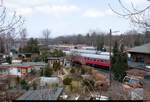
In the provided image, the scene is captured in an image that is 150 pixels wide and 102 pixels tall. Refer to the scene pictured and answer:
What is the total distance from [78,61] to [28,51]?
25.2 ft

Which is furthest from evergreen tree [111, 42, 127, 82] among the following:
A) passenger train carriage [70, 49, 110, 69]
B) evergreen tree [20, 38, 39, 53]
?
evergreen tree [20, 38, 39, 53]

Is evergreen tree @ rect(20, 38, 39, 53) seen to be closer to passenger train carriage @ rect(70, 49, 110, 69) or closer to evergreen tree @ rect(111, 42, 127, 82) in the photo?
passenger train carriage @ rect(70, 49, 110, 69)

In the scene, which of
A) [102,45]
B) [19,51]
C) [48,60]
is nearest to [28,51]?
[19,51]

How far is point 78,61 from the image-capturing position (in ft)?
113

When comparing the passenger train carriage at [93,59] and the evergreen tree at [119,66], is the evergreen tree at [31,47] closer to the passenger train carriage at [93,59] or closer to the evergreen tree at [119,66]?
the passenger train carriage at [93,59]

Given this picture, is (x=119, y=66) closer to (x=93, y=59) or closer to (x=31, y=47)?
(x=93, y=59)

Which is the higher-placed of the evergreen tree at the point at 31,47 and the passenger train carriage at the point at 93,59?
the evergreen tree at the point at 31,47

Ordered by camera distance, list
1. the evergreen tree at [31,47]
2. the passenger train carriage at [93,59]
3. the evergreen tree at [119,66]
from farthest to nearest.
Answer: the evergreen tree at [31,47]
the passenger train carriage at [93,59]
the evergreen tree at [119,66]

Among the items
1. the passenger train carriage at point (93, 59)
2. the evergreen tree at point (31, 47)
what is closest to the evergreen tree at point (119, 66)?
the passenger train carriage at point (93, 59)

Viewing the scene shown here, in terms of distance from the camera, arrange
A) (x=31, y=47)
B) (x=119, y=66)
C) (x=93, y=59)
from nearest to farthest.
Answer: (x=119, y=66), (x=93, y=59), (x=31, y=47)

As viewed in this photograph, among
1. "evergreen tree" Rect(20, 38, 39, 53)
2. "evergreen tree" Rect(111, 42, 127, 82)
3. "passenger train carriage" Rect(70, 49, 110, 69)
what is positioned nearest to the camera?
"evergreen tree" Rect(111, 42, 127, 82)

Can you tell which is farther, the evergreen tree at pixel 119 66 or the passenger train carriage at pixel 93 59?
the passenger train carriage at pixel 93 59

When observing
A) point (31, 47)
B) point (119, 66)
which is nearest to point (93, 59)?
point (31, 47)

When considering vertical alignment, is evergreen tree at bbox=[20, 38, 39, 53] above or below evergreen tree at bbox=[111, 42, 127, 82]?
above
